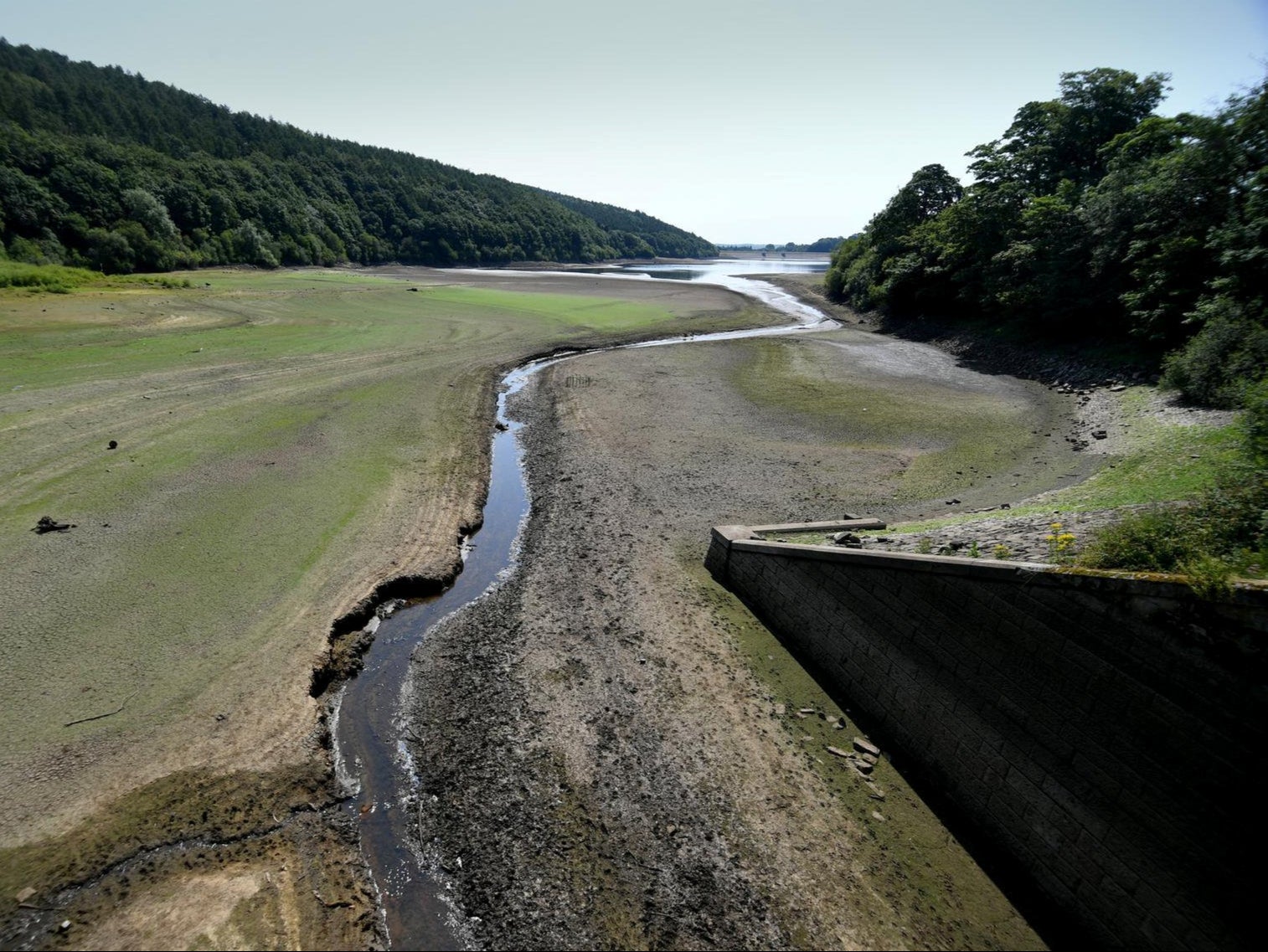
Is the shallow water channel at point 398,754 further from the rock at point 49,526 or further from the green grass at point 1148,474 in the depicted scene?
the green grass at point 1148,474

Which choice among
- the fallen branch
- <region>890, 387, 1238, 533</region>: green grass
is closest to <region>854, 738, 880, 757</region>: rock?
<region>890, 387, 1238, 533</region>: green grass

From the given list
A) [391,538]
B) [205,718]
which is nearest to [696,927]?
[205,718]

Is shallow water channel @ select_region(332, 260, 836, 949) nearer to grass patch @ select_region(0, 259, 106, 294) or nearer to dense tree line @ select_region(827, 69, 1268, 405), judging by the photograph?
dense tree line @ select_region(827, 69, 1268, 405)

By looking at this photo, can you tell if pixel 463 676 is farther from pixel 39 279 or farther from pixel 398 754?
pixel 39 279

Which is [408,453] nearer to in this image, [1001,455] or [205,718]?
[205,718]

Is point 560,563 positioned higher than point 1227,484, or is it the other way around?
point 1227,484

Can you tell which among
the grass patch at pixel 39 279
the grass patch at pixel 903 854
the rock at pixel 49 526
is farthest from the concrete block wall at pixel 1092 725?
the grass patch at pixel 39 279
